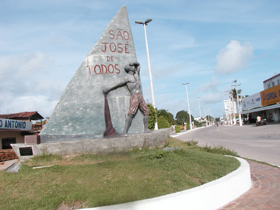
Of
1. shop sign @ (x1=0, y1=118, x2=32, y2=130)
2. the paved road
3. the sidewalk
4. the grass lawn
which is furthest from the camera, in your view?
shop sign @ (x1=0, y1=118, x2=32, y2=130)

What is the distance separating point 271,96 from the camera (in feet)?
109

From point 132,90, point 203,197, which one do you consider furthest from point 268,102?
point 203,197

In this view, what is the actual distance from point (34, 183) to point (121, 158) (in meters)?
2.00

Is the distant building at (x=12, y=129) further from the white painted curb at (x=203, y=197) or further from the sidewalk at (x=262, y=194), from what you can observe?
the sidewalk at (x=262, y=194)

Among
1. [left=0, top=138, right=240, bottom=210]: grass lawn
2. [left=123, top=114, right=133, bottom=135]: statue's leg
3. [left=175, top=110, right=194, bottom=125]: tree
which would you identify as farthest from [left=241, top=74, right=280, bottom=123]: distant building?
[left=175, top=110, right=194, bottom=125]: tree

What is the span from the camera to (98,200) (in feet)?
12.1

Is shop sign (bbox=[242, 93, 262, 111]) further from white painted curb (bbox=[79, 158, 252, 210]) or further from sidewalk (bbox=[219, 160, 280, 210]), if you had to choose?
white painted curb (bbox=[79, 158, 252, 210])

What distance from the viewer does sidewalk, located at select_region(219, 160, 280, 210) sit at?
395cm

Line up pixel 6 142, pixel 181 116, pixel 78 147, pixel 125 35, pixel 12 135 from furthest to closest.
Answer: pixel 181 116 < pixel 12 135 < pixel 6 142 < pixel 125 35 < pixel 78 147

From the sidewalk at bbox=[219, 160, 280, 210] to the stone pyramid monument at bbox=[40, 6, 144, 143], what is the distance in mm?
3467

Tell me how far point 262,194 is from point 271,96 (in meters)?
32.9

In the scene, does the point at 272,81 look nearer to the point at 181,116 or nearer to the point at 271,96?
the point at 271,96

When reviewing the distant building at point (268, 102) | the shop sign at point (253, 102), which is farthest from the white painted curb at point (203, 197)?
the shop sign at point (253, 102)

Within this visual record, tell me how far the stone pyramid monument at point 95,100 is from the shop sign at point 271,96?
29.4 meters
